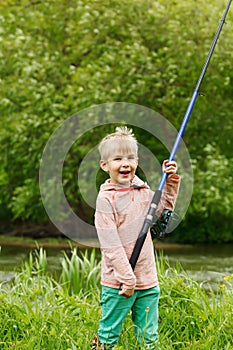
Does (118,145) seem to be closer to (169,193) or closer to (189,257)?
(169,193)

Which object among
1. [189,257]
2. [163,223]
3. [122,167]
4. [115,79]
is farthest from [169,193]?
[115,79]

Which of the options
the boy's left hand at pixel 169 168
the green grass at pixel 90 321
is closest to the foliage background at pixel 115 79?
the green grass at pixel 90 321

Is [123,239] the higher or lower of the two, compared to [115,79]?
lower

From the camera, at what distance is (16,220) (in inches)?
618

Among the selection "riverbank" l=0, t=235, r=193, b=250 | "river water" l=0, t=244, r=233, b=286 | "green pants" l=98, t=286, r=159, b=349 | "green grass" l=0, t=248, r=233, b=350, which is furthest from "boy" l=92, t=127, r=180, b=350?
"riverbank" l=0, t=235, r=193, b=250

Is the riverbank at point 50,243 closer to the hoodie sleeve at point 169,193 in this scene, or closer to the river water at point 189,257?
the river water at point 189,257

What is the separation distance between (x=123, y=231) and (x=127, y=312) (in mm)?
385

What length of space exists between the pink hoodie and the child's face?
39mm

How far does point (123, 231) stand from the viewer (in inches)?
133

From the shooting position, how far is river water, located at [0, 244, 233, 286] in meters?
9.92

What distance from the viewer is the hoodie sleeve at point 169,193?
3488 mm

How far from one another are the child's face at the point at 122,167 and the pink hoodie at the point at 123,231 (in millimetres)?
39

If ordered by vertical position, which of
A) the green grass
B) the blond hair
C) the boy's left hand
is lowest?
the green grass

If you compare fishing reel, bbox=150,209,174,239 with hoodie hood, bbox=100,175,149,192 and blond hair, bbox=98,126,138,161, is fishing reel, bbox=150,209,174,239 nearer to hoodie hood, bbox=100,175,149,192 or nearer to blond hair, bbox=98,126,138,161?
hoodie hood, bbox=100,175,149,192
